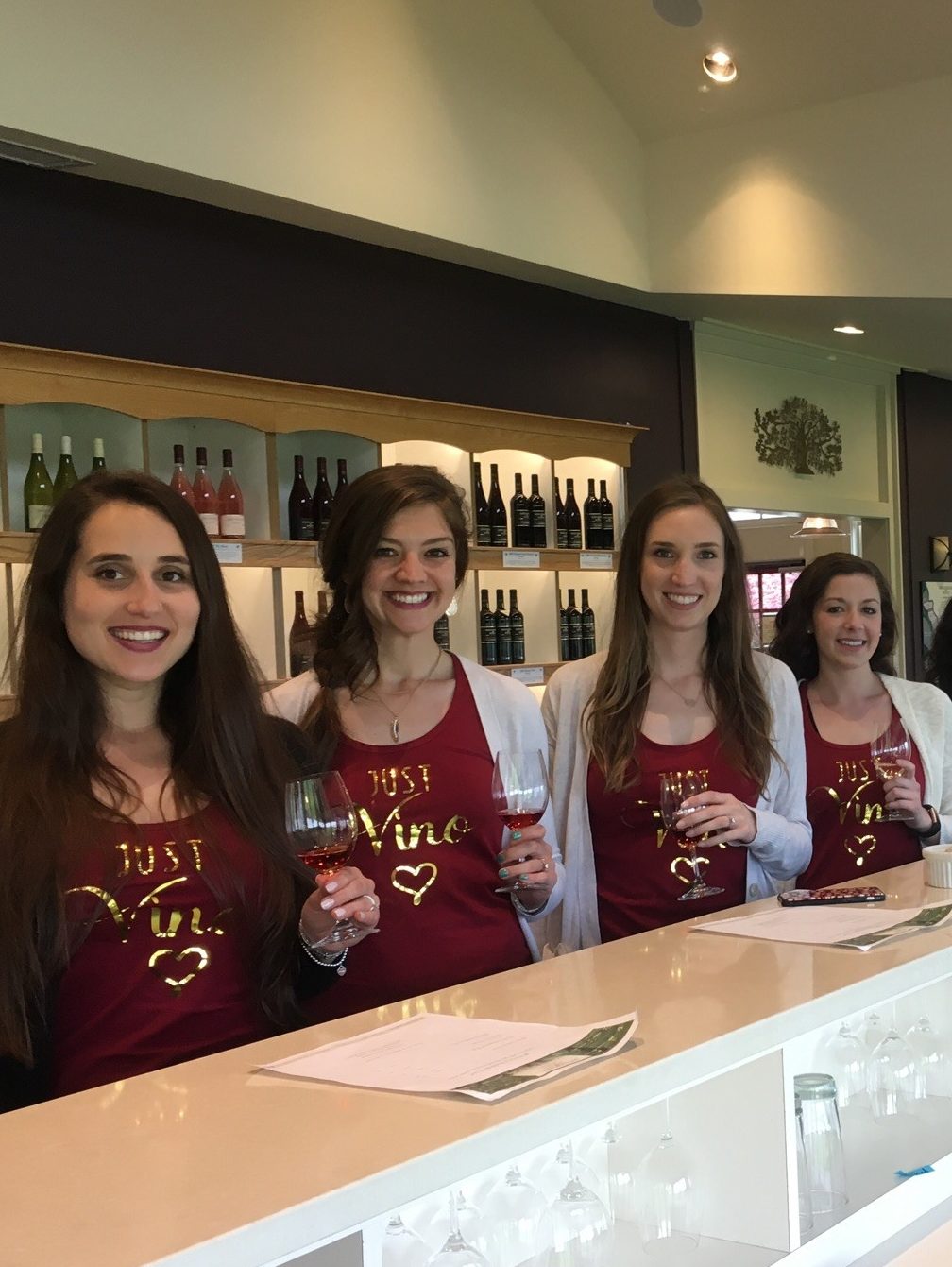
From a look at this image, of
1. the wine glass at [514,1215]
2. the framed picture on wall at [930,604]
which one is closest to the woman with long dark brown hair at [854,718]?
the wine glass at [514,1215]

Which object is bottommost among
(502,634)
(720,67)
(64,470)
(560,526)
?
(502,634)

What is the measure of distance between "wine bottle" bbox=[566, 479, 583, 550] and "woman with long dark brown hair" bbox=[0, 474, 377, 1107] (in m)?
3.38

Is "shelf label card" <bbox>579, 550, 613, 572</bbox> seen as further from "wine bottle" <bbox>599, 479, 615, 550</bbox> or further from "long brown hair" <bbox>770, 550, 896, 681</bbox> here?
"long brown hair" <bbox>770, 550, 896, 681</bbox>

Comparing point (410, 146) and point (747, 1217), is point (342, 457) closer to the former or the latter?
point (410, 146)

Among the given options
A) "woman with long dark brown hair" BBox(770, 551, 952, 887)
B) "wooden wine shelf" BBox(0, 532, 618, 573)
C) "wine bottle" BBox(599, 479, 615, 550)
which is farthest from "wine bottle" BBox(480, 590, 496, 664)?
"woman with long dark brown hair" BBox(770, 551, 952, 887)

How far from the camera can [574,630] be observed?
18.0ft

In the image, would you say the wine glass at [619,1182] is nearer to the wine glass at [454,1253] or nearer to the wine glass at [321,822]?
the wine glass at [454,1253]

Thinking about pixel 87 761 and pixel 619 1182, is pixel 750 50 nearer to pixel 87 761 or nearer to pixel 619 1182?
pixel 87 761

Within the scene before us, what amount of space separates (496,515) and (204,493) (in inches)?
51.2

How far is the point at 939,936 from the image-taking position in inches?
70.5

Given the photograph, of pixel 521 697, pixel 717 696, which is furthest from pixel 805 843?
pixel 521 697

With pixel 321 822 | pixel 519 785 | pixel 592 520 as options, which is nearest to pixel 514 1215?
pixel 321 822

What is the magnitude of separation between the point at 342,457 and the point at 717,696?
2432 millimetres

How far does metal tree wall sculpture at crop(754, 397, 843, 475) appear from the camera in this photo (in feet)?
22.6
